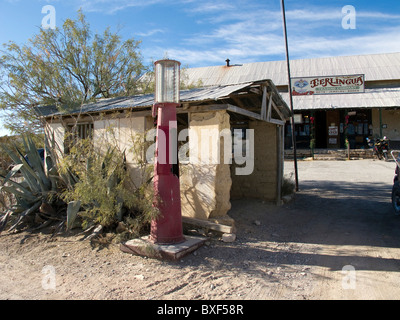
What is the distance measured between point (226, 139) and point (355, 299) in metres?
3.40

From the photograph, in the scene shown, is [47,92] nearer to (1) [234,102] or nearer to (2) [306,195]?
(1) [234,102]

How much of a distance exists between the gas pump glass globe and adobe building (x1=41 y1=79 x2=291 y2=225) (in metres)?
0.93

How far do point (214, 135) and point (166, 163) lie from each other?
4.27 feet

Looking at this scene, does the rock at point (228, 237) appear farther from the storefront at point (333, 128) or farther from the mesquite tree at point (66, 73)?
the storefront at point (333, 128)

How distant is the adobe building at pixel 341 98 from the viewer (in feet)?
66.5

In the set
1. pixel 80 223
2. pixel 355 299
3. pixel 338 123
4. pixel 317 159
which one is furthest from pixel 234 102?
pixel 338 123

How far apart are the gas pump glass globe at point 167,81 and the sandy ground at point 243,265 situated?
2312 millimetres

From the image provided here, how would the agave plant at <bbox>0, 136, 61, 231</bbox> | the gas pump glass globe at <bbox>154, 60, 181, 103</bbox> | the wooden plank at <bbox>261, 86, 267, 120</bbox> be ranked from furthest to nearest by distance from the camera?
1. the wooden plank at <bbox>261, 86, 267, 120</bbox>
2. the agave plant at <bbox>0, 136, 61, 231</bbox>
3. the gas pump glass globe at <bbox>154, 60, 181, 103</bbox>

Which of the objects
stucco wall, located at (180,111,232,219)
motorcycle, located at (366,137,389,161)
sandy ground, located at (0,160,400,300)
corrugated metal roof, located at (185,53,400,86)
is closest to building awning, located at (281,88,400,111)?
corrugated metal roof, located at (185,53,400,86)

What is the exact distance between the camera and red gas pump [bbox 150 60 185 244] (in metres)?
4.85

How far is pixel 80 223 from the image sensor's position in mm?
5965

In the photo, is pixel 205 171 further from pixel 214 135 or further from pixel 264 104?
pixel 264 104

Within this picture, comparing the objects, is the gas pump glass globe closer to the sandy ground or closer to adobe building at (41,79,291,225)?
adobe building at (41,79,291,225)

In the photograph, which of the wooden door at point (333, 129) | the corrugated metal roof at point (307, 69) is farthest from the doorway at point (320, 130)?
the corrugated metal roof at point (307, 69)
